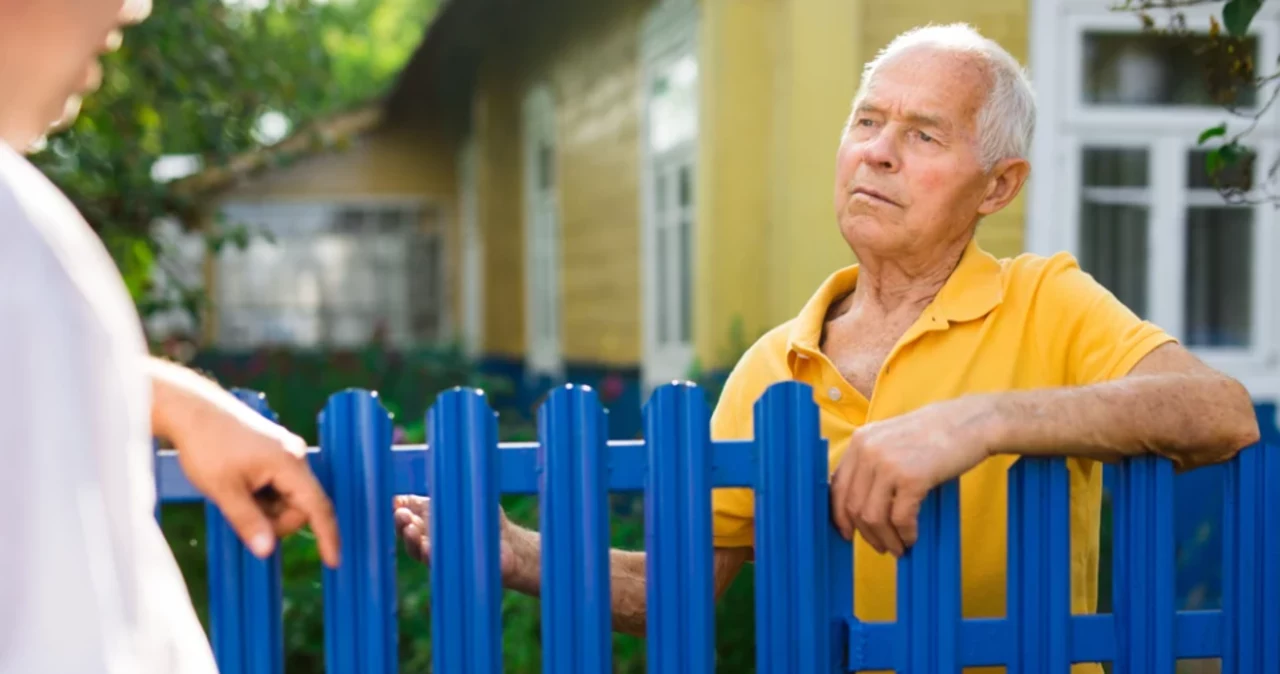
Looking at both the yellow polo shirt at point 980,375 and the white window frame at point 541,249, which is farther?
the white window frame at point 541,249

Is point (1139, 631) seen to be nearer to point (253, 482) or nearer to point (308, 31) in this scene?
point (253, 482)

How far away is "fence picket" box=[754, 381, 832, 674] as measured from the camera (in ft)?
5.98

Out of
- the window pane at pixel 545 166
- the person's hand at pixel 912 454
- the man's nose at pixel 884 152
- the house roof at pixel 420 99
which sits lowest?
the person's hand at pixel 912 454

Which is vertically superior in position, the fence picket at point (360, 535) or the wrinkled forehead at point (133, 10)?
the wrinkled forehead at point (133, 10)

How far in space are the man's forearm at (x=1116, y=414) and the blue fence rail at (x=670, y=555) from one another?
13 centimetres

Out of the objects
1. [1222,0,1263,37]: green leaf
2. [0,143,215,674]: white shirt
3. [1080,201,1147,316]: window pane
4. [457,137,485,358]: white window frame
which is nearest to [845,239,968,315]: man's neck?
[1222,0,1263,37]: green leaf

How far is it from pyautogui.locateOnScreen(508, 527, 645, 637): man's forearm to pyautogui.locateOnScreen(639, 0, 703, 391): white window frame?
462 centimetres

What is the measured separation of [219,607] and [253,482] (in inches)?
23.1

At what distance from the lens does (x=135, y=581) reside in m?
0.90

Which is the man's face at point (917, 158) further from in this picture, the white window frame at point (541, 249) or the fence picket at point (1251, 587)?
the white window frame at point (541, 249)

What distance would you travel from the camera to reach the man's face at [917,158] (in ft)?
6.73

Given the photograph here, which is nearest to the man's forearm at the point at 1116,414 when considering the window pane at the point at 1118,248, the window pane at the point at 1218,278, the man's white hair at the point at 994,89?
the man's white hair at the point at 994,89

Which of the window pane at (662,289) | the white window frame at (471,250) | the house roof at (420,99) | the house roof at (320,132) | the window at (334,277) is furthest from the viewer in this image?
the window at (334,277)

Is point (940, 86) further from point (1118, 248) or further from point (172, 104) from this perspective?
point (172, 104)
